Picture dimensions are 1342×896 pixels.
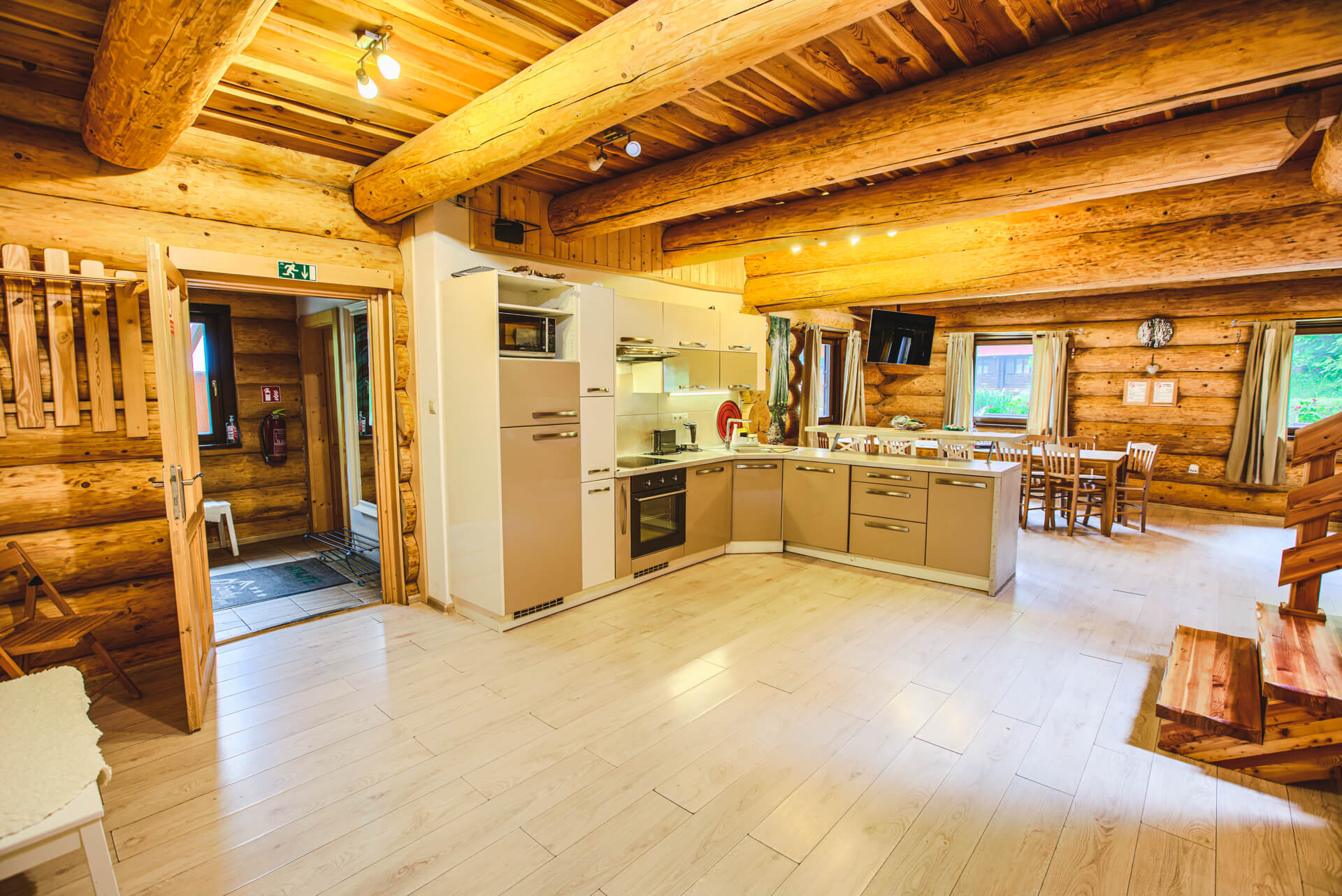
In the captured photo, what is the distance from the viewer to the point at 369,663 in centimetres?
324

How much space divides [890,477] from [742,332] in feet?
6.39

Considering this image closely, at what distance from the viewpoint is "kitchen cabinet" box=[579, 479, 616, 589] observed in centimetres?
405

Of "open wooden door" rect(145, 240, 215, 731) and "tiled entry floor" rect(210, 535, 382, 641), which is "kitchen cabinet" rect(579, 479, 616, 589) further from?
"open wooden door" rect(145, 240, 215, 731)

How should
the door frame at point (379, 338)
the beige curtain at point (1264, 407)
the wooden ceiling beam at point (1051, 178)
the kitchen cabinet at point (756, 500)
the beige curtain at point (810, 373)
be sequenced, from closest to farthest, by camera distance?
the wooden ceiling beam at point (1051, 178), the door frame at point (379, 338), the kitchen cabinet at point (756, 500), the beige curtain at point (1264, 407), the beige curtain at point (810, 373)

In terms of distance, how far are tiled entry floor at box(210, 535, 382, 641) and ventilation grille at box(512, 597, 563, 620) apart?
1.17m

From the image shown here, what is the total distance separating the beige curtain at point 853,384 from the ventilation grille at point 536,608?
6.26m

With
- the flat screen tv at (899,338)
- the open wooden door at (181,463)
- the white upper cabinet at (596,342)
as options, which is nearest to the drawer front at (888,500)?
the white upper cabinet at (596,342)

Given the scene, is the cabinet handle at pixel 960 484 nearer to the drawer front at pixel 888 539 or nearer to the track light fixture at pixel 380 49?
the drawer front at pixel 888 539

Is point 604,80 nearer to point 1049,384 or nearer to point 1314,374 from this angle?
point 1049,384

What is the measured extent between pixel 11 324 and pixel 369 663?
225 cm

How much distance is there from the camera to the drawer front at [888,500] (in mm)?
4426

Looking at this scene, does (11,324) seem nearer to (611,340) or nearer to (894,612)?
(611,340)

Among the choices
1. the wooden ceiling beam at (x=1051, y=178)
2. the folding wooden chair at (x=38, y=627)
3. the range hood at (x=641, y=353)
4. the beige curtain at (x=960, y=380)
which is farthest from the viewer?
the beige curtain at (x=960, y=380)

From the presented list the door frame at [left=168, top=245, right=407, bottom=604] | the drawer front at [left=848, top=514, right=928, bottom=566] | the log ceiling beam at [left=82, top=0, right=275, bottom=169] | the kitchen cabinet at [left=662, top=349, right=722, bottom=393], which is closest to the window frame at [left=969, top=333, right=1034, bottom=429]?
the drawer front at [left=848, top=514, right=928, bottom=566]
